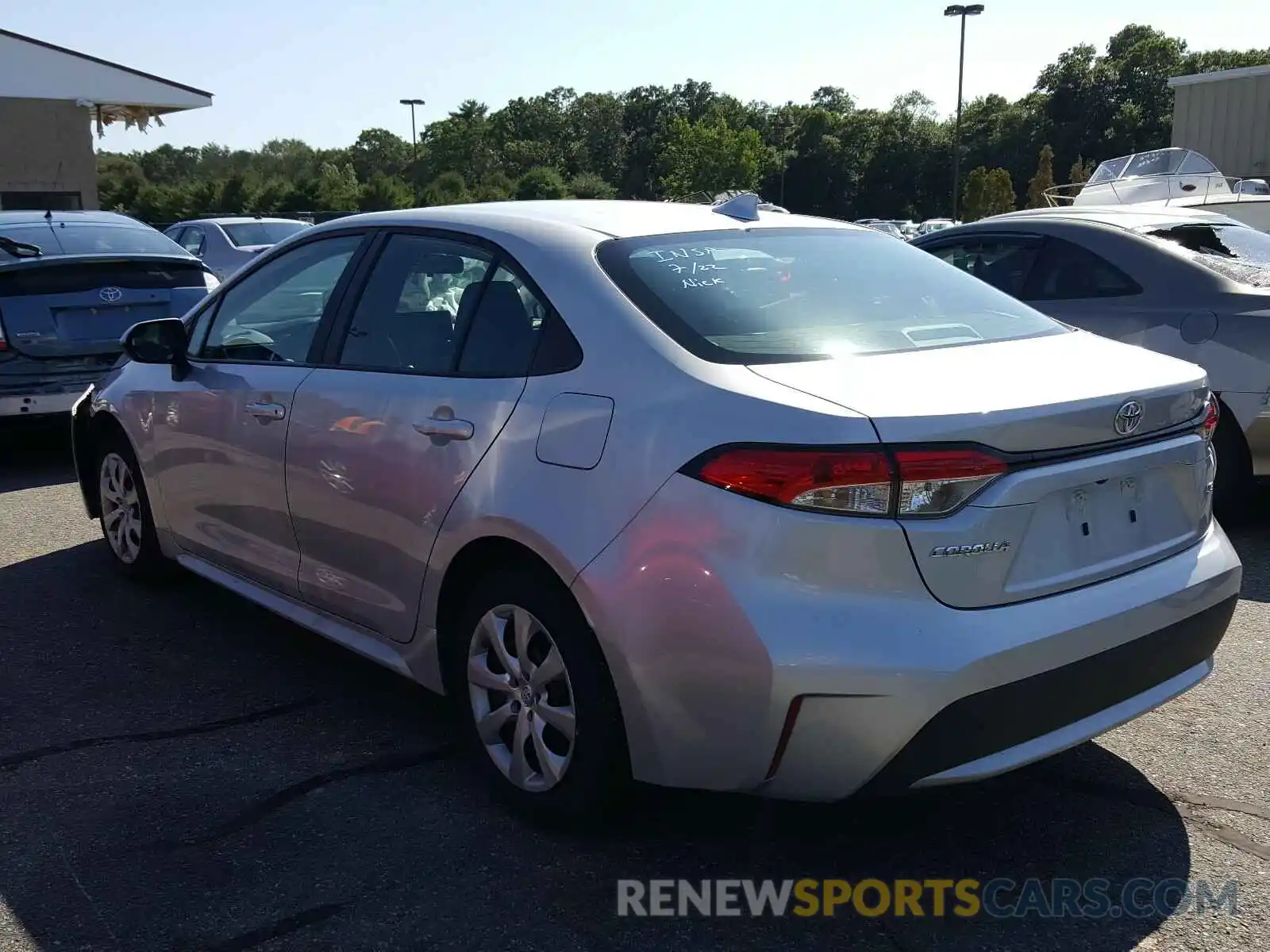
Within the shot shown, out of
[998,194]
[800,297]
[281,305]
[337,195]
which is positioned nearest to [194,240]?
[281,305]

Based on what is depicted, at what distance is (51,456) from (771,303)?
6.80m

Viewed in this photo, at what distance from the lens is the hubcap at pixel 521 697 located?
116 inches

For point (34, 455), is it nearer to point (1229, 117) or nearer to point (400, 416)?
point (400, 416)

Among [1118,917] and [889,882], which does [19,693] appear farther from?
[1118,917]

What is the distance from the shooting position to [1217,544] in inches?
121

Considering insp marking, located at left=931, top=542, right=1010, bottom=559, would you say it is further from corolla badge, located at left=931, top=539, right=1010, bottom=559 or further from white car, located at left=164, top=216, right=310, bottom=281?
white car, located at left=164, top=216, right=310, bottom=281

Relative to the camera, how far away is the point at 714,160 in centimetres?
7288

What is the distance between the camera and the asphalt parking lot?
2.67 meters

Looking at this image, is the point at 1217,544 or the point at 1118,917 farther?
the point at 1217,544

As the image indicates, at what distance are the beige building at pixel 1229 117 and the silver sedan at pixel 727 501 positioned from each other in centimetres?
3178

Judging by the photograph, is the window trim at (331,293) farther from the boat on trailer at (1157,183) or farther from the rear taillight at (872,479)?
the boat on trailer at (1157,183)

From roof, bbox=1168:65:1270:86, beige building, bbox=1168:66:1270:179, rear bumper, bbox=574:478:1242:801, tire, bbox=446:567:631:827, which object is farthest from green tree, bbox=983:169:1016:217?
rear bumper, bbox=574:478:1242:801

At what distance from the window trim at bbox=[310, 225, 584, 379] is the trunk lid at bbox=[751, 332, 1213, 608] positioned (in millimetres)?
696

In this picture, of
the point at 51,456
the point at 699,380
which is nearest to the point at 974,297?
the point at 699,380
